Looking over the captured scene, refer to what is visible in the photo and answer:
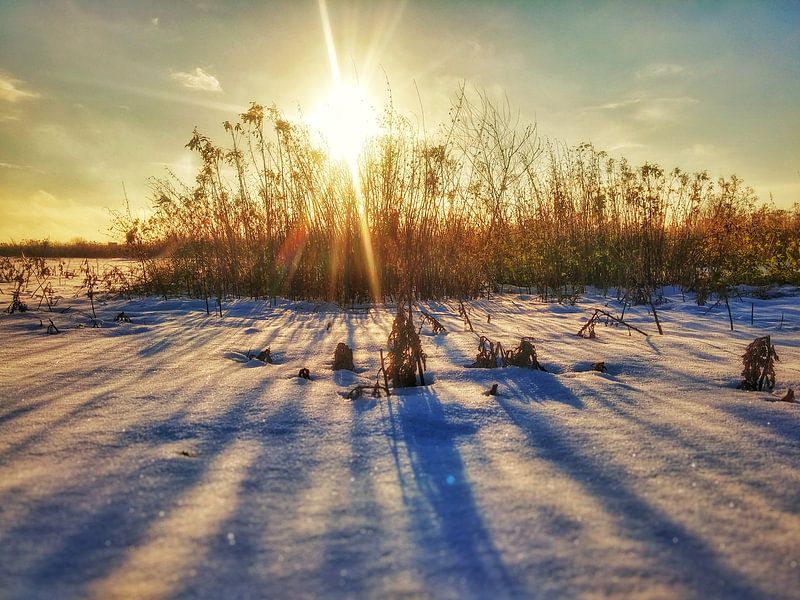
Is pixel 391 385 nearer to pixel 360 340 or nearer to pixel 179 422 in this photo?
pixel 179 422

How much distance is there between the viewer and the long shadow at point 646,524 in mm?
665

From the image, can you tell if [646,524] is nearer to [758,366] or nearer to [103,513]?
[103,513]

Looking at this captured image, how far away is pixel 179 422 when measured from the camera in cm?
128

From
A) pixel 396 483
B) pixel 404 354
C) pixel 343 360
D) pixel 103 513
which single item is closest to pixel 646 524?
pixel 396 483

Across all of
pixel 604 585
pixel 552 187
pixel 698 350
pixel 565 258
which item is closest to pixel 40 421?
pixel 604 585

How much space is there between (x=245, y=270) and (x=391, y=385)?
4.08 m

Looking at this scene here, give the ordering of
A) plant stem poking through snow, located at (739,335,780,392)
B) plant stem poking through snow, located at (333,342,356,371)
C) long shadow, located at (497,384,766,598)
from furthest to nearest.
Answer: plant stem poking through snow, located at (333,342,356,371), plant stem poking through snow, located at (739,335,780,392), long shadow, located at (497,384,766,598)

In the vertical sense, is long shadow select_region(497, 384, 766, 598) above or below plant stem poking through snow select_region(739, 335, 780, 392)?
below

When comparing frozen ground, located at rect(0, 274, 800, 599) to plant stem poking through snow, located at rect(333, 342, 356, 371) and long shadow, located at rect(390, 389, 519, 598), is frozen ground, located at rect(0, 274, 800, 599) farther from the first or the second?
plant stem poking through snow, located at rect(333, 342, 356, 371)

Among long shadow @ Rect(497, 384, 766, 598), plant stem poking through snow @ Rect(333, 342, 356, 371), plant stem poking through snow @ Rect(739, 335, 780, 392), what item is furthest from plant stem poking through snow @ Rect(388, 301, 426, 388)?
plant stem poking through snow @ Rect(739, 335, 780, 392)

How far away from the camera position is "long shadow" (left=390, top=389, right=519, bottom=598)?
0.67 meters

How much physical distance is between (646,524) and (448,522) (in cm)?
31

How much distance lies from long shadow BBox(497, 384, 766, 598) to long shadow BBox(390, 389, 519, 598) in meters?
0.20

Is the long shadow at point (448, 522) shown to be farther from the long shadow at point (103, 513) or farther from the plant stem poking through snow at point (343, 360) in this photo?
the plant stem poking through snow at point (343, 360)
